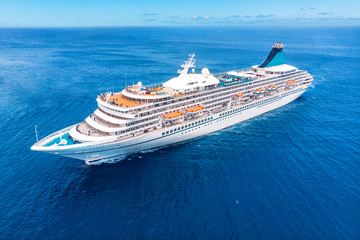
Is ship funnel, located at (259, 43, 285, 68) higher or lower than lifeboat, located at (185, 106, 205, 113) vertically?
higher

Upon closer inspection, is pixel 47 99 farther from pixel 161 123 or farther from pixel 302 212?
pixel 302 212

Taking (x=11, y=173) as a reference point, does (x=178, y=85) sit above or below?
above

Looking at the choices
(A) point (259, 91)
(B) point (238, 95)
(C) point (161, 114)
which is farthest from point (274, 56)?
(C) point (161, 114)

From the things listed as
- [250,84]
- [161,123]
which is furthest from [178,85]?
[250,84]

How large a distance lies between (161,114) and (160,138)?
484 centimetres

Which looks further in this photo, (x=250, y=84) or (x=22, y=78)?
(x=22, y=78)

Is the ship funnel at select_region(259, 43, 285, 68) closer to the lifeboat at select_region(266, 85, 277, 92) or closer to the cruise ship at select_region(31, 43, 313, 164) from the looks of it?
the cruise ship at select_region(31, 43, 313, 164)

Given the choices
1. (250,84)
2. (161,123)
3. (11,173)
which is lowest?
(11,173)

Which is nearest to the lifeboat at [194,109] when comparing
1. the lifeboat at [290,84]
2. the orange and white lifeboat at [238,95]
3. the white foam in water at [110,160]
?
the orange and white lifeboat at [238,95]

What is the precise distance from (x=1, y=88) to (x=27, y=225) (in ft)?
221

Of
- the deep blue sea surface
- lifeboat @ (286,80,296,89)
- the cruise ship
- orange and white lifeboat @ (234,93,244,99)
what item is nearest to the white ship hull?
the cruise ship

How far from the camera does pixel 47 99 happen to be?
66750 millimetres

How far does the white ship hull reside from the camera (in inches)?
1447

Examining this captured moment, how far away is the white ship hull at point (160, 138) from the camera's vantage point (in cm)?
3676
